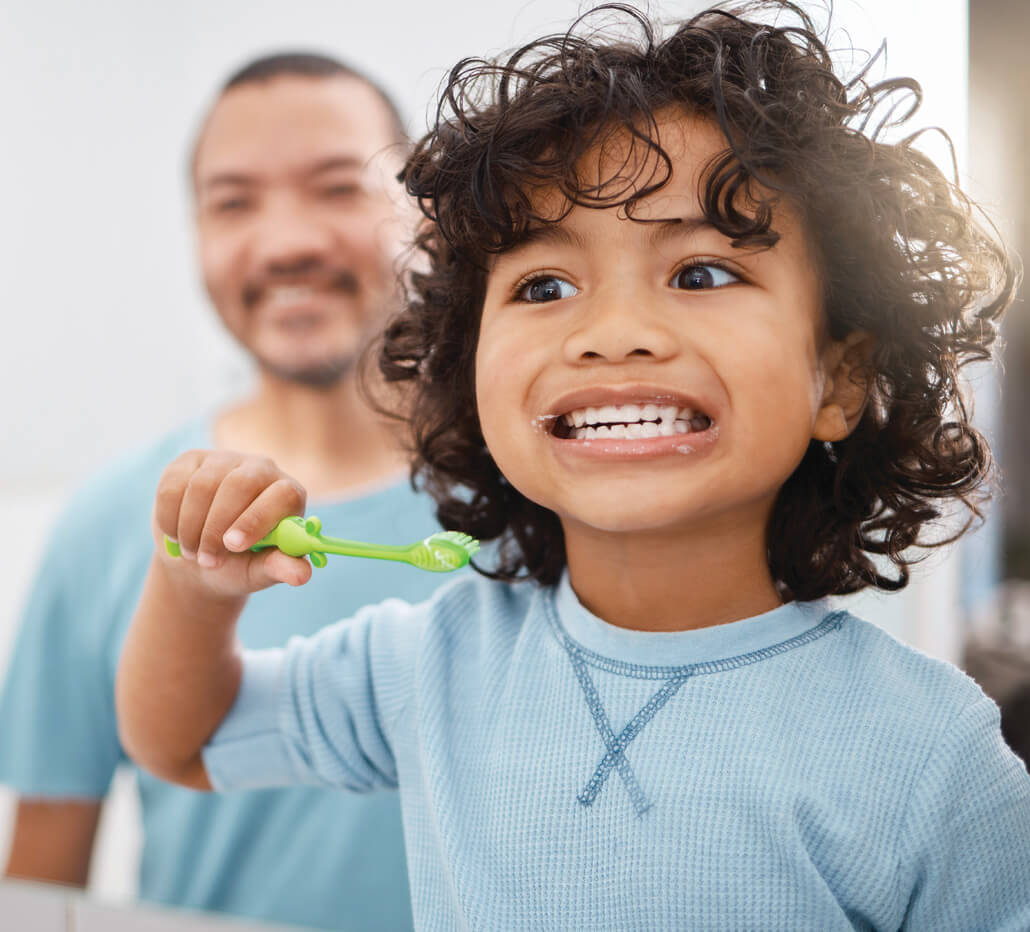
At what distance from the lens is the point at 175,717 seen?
1.83 ft

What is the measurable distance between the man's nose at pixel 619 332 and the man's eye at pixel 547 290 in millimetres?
21

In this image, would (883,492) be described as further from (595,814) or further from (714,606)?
(595,814)

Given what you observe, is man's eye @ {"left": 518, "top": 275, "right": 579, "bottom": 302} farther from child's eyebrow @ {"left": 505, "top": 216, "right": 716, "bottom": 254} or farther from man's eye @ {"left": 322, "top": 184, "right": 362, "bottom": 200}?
man's eye @ {"left": 322, "top": 184, "right": 362, "bottom": 200}

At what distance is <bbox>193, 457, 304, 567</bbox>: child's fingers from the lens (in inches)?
18.8

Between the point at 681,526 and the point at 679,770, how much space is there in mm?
108

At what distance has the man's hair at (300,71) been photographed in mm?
730

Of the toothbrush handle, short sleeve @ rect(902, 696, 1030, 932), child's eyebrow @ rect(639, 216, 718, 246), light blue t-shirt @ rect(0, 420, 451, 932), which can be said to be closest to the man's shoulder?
light blue t-shirt @ rect(0, 420, 451, 932)

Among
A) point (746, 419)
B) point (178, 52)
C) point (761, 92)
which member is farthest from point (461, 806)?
point (178, 52)

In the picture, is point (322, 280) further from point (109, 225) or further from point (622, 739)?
point (622, 739)

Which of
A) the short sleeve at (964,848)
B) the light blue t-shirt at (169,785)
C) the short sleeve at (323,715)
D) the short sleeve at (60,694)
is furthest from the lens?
the short sleeve at (60,694)

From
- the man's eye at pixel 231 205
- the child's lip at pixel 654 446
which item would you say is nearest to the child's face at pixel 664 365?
the child's lip at pixel 654 446

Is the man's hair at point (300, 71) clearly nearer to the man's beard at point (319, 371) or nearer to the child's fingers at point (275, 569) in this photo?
the man's beard at point (319, 371)

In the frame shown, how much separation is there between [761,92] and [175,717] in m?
0.42

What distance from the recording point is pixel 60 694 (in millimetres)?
802
